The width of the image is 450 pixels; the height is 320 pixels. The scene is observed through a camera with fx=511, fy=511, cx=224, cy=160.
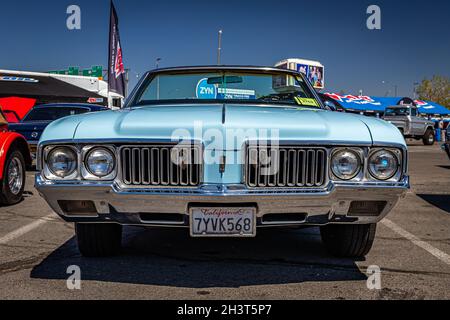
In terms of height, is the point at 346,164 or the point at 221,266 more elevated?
the point at 346,164

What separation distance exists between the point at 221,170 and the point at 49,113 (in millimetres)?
9033

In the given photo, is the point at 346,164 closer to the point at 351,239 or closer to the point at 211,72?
the point at 351,239

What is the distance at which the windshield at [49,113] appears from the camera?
10.8m

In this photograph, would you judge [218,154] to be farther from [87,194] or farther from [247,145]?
[87,194]

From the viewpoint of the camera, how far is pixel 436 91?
8444cm

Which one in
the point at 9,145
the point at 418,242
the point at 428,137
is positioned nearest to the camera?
the point at 418,242

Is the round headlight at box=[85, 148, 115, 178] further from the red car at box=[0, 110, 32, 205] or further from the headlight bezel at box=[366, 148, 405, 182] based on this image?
the red car at box=[0, 110, 32, 205]

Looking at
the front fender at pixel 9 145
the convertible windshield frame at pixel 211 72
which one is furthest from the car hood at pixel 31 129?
the convertible windshield frame at pixel 211 72

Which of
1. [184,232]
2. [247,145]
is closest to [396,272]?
[247,145]

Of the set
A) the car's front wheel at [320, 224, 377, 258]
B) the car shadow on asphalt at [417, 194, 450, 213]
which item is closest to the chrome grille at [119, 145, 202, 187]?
the car's front wheel at [320, 224, 377, 258]

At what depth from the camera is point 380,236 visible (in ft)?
15.2

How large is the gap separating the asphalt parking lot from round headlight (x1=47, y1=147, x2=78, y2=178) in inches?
27.2

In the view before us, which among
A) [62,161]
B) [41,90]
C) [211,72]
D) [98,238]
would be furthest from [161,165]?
[41,90]

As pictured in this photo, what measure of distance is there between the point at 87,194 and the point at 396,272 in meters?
2.09
